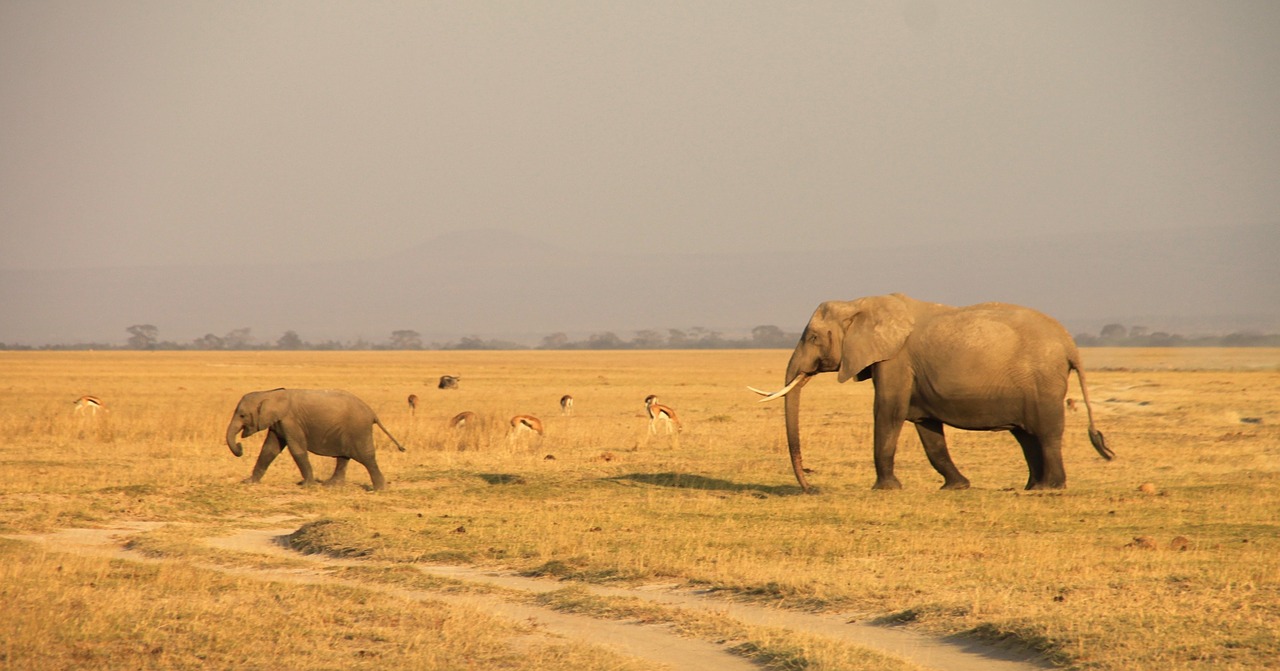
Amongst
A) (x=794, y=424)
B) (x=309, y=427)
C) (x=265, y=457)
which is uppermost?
(x=794, y=424)

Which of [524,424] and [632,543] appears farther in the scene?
[524,424]

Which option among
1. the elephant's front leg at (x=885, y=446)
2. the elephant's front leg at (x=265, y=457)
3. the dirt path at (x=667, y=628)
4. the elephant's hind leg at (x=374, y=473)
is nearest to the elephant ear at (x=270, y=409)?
the elephant's front leg at (x=265, y=457)

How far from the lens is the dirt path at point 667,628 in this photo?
1009 cm

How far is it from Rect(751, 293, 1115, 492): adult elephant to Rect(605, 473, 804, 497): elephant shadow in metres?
0.83

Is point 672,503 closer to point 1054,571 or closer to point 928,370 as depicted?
point 928,370

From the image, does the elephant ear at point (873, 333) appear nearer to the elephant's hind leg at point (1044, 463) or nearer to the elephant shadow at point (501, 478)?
the elephant's hind leg at point (1044, 463)

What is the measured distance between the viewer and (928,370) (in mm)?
20750

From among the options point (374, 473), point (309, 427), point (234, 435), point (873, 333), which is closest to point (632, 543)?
point (873, 333)

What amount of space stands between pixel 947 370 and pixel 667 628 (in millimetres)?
10423

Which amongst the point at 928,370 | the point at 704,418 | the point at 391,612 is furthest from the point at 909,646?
the point at 704,418

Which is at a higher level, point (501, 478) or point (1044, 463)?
point (1044, 463)

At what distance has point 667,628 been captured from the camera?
37.3 feet

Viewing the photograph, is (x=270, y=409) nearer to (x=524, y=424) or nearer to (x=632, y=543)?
(x=524, y=424)

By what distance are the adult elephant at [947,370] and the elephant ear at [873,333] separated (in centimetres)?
2
